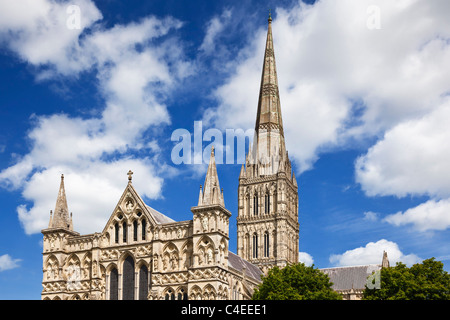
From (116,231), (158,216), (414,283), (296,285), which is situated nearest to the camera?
(414,283)

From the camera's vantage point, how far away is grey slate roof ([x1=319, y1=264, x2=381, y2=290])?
8431 cm

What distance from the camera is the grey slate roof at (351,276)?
277 feet

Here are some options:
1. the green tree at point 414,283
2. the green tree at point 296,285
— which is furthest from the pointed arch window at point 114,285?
the green tree at point 414,283

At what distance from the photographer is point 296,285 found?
5138 cm

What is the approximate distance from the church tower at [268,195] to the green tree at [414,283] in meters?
28.2

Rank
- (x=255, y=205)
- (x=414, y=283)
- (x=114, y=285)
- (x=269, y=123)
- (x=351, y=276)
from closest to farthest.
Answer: (x=414, y=283) → (x=114, y=285) → (x=255, y=205) → (x=351, y=276) → (x=269, y=123)

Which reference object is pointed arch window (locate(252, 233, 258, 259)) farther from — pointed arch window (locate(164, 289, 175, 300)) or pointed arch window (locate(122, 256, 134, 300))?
pointed arch window (locate(164, 289, 175, 300))

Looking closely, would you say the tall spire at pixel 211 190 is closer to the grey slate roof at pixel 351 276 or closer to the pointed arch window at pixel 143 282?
the pointed arch window at pixel 143 282

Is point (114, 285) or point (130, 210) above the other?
point (130, 210)

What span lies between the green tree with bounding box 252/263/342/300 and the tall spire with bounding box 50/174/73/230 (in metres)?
18.4

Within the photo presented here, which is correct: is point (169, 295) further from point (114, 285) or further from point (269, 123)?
point (269, 123)

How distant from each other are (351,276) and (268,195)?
54.2 feet

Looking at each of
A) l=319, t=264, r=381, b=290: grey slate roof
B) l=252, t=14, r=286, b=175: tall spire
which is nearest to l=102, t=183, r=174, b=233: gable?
l=252, t=14, r=286, b=175: tall spire

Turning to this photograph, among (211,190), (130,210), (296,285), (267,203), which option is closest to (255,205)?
(267,203)
